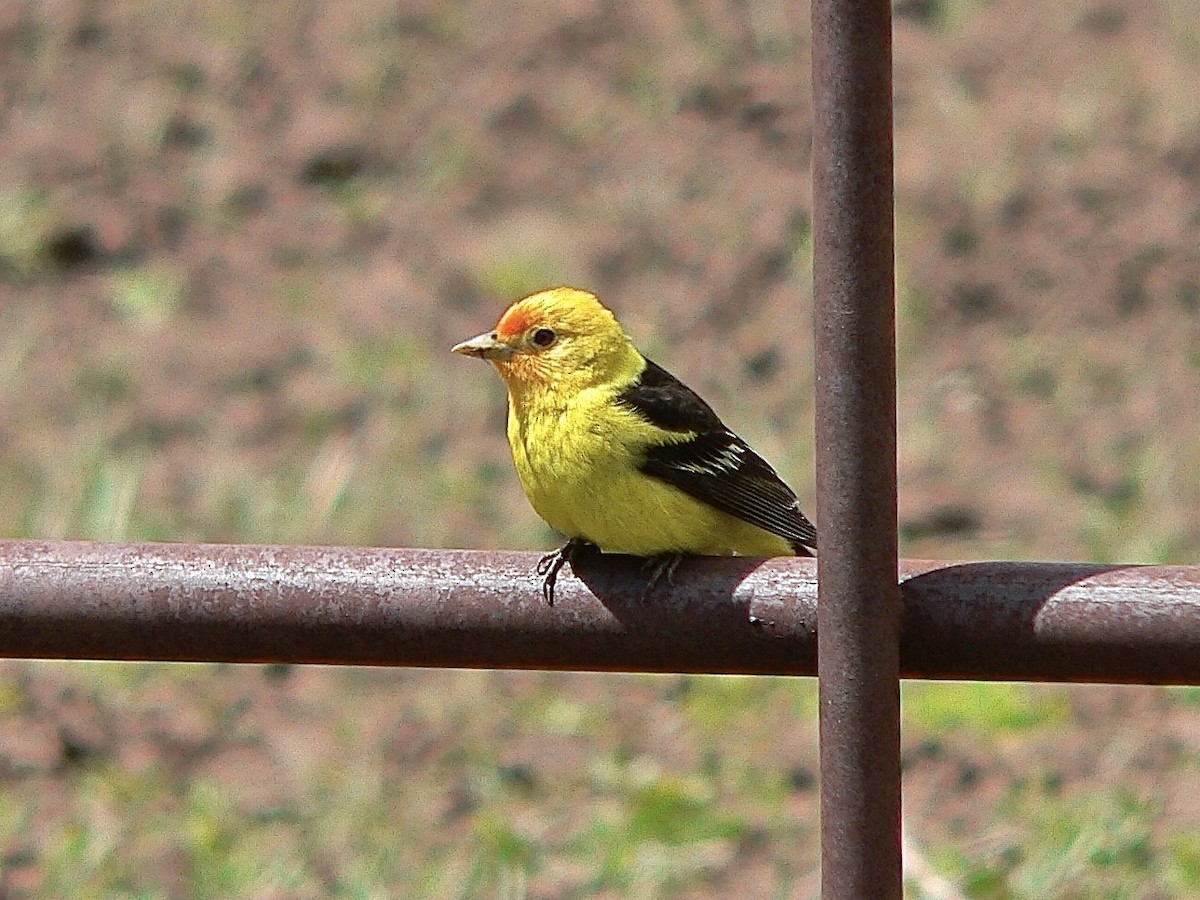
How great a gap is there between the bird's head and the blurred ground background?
4.27 ft

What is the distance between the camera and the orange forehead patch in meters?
3.69

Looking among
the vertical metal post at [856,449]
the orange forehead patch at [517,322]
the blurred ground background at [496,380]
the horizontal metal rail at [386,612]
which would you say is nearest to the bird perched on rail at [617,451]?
the orange forehead patch at [517,322]

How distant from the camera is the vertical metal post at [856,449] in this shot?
154 centimetres

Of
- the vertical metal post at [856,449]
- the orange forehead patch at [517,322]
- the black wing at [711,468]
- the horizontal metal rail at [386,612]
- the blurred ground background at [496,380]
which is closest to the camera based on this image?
the vertical metal post at [856,449]

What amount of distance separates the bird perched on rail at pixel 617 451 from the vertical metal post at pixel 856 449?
165 cm

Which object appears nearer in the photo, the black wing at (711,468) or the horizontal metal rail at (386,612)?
the horizontal metal rail at (386,612)

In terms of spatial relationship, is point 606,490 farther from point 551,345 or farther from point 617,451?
point 551,345

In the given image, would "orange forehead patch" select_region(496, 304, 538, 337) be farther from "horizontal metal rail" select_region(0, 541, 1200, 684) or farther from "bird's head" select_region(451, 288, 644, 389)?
"horizontal metal rail" select_region(0, 541, 1200, 684)

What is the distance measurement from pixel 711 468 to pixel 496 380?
2956 mm

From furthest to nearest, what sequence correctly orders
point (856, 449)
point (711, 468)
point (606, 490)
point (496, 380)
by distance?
point (496, 380), point (711, 468), point (606, 490), point (856, 449)

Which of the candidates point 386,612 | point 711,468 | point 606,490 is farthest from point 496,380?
point 386,612

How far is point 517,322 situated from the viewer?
3.69 m

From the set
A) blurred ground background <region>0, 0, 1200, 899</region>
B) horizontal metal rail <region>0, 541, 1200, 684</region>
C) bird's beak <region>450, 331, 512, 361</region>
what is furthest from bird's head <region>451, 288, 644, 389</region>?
horizontal metal rail <region>0, 541, 1200, 684</region>

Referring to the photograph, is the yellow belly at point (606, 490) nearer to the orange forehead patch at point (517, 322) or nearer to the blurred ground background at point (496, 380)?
the orange forehead patch at point (517, 322)
